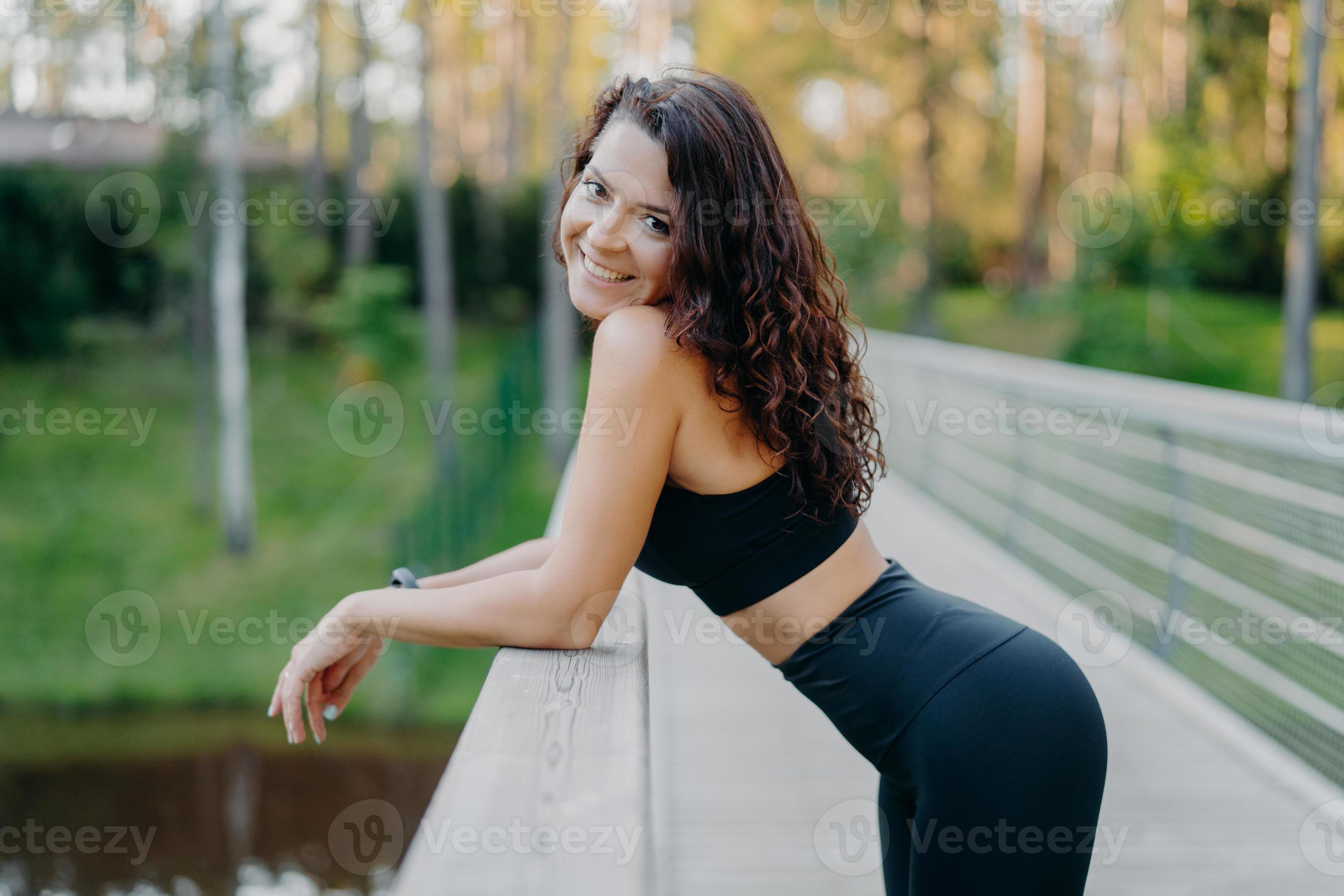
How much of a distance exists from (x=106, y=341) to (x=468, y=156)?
14627 mm

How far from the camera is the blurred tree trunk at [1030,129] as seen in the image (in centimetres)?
2122

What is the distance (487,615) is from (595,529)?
183mm

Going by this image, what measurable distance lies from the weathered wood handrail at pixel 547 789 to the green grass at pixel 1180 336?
1490 cm

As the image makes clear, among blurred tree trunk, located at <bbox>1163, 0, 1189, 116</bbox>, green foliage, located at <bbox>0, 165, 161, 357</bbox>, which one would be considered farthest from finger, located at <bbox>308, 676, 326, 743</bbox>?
blurred tree trunk, located at <bbox>1163, 0, 1189, 116</bbox>

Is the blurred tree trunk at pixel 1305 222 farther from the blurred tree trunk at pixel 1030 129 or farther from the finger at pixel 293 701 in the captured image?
the blurred tree trunk at pixel 1030 129

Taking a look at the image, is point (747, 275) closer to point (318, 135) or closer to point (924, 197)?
point (318, 135)

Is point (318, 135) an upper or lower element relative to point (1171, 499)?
upper

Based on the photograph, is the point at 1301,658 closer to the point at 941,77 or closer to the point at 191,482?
the point at 191,482

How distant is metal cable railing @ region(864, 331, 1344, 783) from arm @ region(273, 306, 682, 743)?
77.5 inches

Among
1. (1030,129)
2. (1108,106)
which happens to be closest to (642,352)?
(1030,129)

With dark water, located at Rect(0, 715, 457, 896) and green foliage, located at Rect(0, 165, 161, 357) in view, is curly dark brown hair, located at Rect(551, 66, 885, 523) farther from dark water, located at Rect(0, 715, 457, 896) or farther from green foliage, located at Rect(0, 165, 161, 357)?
green foliage, located at Rect(0, 165, 161, 357)

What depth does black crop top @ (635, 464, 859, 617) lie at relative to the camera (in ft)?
4.53

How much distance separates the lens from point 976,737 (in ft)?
4.35

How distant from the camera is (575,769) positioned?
3.34ft
